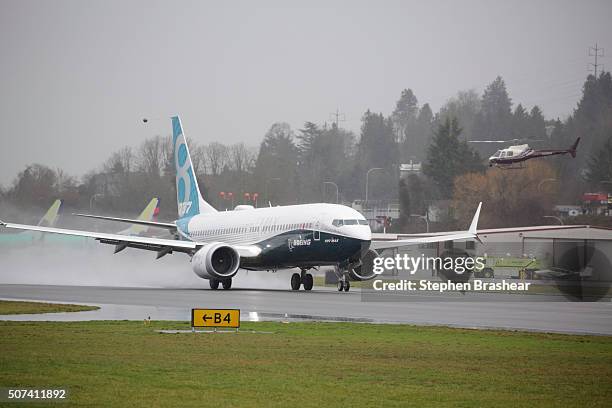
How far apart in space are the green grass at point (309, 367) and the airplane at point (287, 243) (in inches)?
928

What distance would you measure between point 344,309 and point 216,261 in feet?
61.6

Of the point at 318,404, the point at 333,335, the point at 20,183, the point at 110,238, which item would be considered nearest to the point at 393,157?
the point at 20,183

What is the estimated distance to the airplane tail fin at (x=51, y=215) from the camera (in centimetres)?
7925

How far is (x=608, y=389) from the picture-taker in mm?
18141

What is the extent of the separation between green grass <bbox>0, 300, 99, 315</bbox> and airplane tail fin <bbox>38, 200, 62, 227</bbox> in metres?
39.3

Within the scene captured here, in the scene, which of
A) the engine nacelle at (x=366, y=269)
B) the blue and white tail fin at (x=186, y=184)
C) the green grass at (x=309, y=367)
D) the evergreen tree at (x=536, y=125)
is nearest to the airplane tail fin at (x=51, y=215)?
the blue and white tail fin at (x=186, y=184)

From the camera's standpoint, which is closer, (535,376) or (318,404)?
(318,404)

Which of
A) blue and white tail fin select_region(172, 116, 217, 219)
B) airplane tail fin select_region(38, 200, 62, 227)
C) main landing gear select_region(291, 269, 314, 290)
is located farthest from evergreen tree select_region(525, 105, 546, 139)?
main landing gear select_region(291, 269, 314, 290)

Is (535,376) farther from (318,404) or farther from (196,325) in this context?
(196,325)

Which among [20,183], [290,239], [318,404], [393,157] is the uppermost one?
[393,157]

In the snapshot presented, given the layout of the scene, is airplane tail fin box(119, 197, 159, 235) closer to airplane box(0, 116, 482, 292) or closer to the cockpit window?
airplane box(0, 116, 482, 292)

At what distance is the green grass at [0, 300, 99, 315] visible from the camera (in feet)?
117

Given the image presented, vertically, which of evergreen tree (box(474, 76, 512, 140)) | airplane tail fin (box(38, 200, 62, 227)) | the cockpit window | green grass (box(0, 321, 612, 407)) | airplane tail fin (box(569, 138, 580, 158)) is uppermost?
evergreen tree (box(474, 76, 512, 140))

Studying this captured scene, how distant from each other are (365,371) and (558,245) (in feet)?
170
